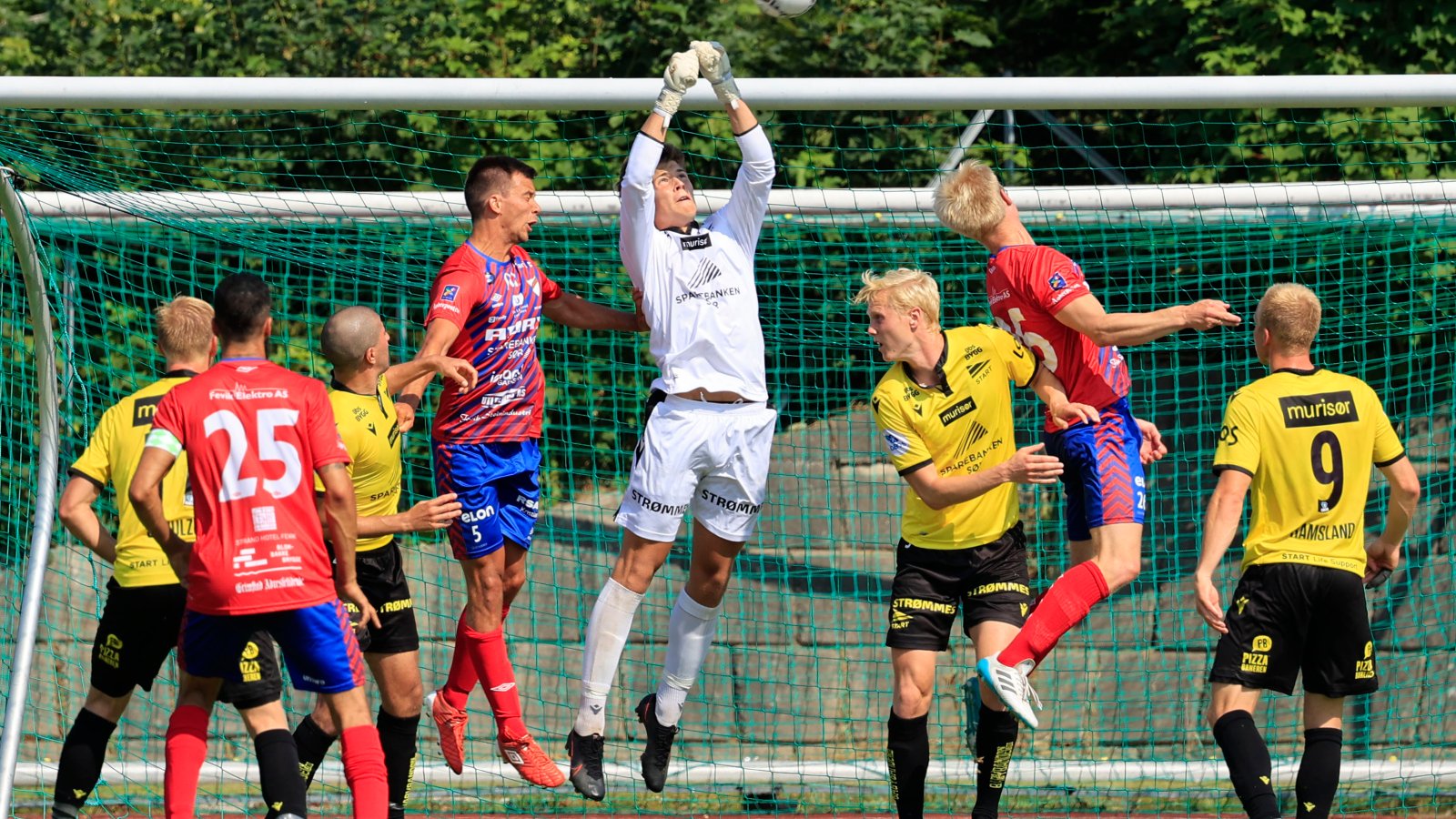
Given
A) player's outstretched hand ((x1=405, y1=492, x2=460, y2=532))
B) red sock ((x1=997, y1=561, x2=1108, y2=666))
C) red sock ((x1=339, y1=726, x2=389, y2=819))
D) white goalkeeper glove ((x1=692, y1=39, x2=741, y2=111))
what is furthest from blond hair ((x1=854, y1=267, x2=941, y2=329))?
red sock ((x1=339, y1=726, x2=389, y2=819))

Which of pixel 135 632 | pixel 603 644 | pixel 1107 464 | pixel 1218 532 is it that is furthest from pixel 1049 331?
pixel 135 632

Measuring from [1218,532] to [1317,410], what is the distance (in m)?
0.53

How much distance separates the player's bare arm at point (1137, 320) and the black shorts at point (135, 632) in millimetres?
3233

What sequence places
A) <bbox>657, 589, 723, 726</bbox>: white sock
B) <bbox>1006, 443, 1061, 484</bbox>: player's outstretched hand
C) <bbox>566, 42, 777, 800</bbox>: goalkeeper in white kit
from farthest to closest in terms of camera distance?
<bbox>657, 589, 723, 726</bbox>: white sock, <bbox>566, 42, 777, 800</bbox>: goalkeeper in white kit, <bbox>1006, 443, 1061, 484</bbox>: player's outstretched hand

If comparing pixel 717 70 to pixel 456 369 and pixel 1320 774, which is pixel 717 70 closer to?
pixel 456 369

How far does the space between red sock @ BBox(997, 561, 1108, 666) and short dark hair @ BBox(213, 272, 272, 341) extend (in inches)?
106

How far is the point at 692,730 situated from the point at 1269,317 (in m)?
4.07

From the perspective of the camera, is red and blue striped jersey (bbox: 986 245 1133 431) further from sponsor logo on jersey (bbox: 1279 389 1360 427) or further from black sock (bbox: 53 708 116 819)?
black sock (bbox: 53 708 116 819)

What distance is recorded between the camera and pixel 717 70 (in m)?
5.89

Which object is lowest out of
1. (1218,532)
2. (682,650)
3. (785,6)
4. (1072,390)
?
(682,650)

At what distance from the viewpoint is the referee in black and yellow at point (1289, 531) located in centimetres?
564

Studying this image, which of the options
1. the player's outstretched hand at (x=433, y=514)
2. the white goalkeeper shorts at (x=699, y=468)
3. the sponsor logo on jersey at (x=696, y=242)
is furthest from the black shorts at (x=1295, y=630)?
the player's outstretched hand at (x=433, y=514)

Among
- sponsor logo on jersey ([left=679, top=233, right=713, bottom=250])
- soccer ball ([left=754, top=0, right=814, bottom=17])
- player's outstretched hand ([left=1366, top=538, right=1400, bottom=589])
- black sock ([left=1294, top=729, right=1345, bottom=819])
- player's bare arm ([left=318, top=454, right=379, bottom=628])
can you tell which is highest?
soccer ball ([left=754, top=0, right=814, bottom=17])

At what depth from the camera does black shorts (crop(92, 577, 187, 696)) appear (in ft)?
19.4
